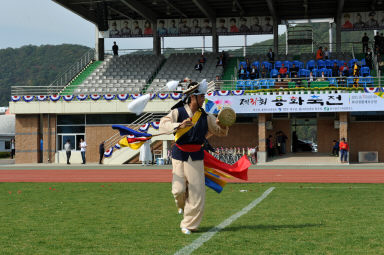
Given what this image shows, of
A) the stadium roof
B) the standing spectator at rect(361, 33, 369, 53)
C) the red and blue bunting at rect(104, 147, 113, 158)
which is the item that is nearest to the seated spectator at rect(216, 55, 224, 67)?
the stadium roof

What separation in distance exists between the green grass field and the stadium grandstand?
62.4 feet

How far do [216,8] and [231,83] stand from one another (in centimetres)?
1018

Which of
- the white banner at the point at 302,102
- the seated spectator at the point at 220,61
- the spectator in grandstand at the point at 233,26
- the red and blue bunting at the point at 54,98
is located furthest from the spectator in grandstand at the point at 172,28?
the white banner at the point at 302,102

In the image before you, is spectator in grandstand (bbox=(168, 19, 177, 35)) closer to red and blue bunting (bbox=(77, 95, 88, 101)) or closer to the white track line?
red and blue bunting (bbox=(77, 95, 88, 101))

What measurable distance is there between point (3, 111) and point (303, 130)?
176 ft

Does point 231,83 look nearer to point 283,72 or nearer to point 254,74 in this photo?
point 254,74

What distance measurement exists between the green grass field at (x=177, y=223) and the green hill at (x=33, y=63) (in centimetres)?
13403

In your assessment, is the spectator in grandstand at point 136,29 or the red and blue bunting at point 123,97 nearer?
the red and blue bunting at point 123,97

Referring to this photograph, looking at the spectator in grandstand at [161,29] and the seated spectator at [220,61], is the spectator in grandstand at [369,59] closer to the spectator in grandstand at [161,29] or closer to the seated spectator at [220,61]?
the seated spectator at [220,61]

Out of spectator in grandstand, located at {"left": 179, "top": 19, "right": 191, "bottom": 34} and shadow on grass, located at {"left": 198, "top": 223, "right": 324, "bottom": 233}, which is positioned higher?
spectator in grandstand, located at {"left": 179, "top": 19, "right": 191, "bottom": 34}

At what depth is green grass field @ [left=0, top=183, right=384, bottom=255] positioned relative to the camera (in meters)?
7.21

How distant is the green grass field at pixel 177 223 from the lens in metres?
7.21

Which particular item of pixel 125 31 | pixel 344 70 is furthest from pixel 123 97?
pixel 344 70

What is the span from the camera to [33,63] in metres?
157
